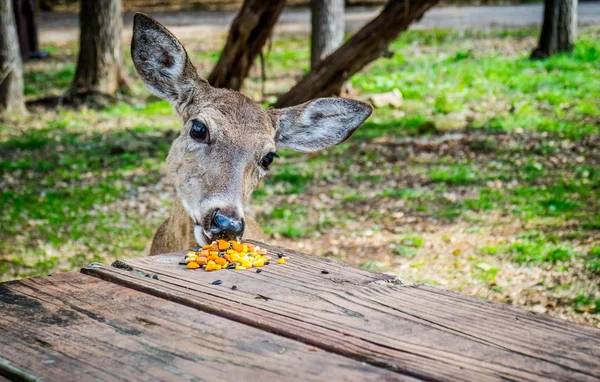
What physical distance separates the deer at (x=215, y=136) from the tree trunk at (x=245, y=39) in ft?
9.05

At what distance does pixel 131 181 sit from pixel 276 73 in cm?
674

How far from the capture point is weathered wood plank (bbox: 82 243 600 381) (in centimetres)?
192

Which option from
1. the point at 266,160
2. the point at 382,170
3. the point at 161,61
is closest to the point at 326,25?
the point at 382,170

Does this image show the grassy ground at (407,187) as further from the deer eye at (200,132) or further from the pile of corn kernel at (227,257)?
the pile of corn kernel at (227,257)

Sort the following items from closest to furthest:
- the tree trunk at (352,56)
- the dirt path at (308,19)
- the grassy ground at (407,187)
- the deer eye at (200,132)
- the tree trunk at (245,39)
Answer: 1. the deer eye at (200,132)
2. the grassy ground at (407,187)
3. the tree trunk at (352,56)
4. the tree trunk at (245,39)
5. the dirt path at (308,19)

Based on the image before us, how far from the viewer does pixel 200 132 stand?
4.28 m

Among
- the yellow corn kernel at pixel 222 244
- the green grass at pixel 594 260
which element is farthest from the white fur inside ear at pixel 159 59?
the green grass at pixel 594 260

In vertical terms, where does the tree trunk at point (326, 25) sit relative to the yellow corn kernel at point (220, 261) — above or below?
above

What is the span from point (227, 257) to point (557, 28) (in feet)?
46.4

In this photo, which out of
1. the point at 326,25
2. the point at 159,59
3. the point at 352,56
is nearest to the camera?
the point at 159,59

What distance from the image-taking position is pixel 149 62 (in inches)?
187

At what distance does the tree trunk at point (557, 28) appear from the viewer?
15.5 metres

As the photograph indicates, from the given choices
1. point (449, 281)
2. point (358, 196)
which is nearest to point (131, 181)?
point (358, 196)

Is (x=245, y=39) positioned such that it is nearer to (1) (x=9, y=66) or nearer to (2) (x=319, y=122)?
(2) (x=319, y=122)
